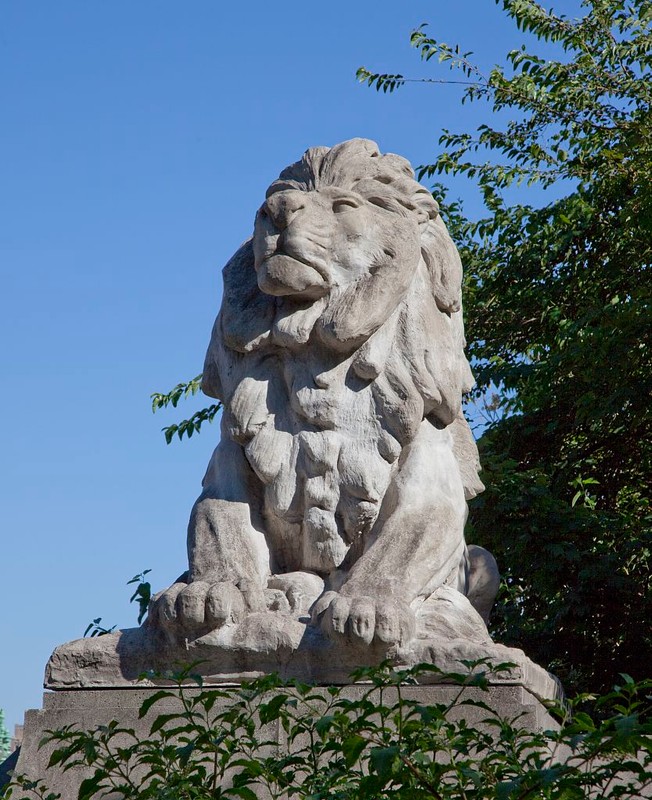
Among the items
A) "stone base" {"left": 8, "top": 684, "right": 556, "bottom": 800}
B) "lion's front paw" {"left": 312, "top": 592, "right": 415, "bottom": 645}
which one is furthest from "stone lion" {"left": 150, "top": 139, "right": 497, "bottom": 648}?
"stone base" {"left": 8, "top": 684, "right": 556, "bottom": 800}

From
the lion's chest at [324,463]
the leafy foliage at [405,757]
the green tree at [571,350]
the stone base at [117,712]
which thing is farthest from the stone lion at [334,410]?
the green tree at [571,350]

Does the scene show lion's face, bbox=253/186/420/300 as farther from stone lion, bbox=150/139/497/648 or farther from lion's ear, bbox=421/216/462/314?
lion's ear, bbox=421/216/462/314

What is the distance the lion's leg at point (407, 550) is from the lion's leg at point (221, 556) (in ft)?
1.05

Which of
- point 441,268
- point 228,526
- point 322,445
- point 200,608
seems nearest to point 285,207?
point 441,268

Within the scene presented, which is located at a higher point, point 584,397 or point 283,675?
point 584,397

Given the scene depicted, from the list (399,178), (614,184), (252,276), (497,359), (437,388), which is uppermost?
(614,184)

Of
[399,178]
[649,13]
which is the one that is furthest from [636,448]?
[399,178]

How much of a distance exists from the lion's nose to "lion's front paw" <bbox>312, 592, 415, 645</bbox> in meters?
1.50

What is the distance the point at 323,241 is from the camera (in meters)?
4.88

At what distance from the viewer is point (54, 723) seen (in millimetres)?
4422

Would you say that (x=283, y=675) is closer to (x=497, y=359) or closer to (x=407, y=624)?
(x=407, y=624)

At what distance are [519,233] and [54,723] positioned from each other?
8085 millimetres

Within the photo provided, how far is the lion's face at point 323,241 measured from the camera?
Result: 4824 mm

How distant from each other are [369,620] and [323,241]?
4.92ft
